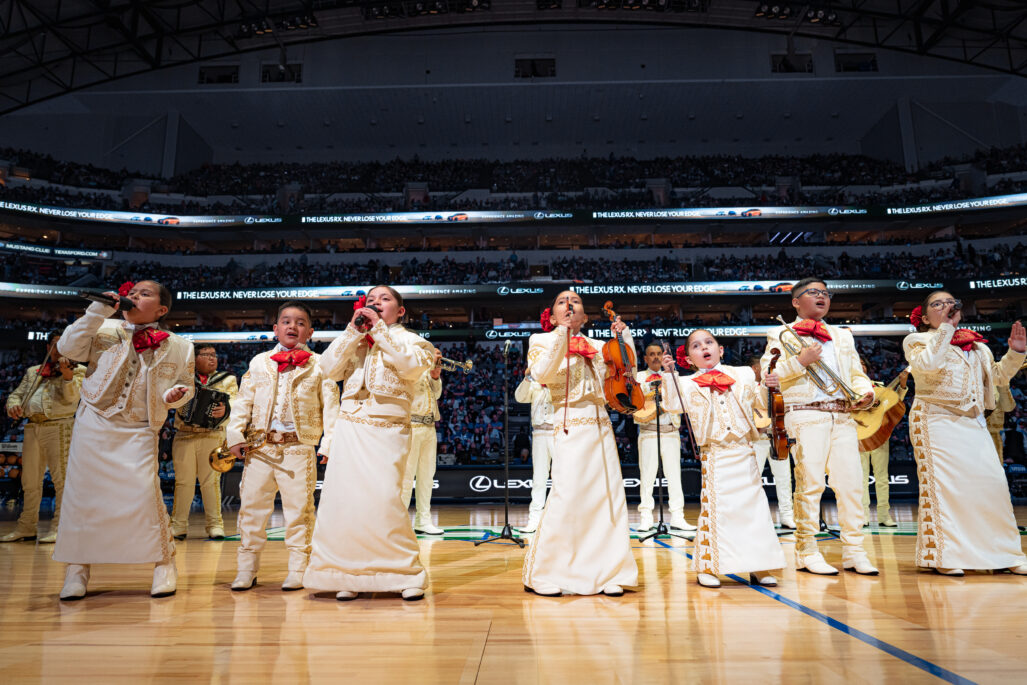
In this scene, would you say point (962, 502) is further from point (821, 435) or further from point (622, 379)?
point (622, 379)

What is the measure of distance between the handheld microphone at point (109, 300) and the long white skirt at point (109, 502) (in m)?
0.64

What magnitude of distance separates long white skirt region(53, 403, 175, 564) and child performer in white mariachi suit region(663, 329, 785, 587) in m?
3.22

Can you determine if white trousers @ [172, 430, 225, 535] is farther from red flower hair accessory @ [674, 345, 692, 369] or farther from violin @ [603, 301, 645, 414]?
red flower hair accessory @ [674, 345, 692, 369]

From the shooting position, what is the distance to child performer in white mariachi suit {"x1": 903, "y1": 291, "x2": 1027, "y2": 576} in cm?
404

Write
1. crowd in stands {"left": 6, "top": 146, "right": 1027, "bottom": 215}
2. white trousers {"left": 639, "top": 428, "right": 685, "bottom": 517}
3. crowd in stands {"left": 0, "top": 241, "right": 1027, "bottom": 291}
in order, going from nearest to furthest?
white trousers {"left": 639, "top": 428, "right": 685, "bottom": 517}, crowd in stands {"left": 0, "top": 241, "right": 1027, "bottom": 291}, crowd in stands {"left": 6, "top": 146, "right": 1027, "bottom": 215}

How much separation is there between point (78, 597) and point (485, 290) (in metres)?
20.1

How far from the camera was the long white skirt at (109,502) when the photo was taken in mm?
3523

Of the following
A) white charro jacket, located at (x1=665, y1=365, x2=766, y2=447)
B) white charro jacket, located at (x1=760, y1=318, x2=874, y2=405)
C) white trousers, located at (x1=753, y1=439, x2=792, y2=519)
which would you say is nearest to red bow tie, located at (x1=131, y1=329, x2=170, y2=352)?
→ white charro jacket, located at (x1=665, y1=365, x2=766, y2=447)

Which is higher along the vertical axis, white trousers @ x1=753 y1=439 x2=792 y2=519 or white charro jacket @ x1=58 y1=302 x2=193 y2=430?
white charro jacket @ x1=58 y1=302 x2=193 y2=430

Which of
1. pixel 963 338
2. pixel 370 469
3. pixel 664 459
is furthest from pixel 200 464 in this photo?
pixel 963 338

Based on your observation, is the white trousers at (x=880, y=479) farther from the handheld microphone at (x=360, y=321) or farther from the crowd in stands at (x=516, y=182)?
the crowd in stands at (x=516, y=182)

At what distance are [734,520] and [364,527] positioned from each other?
7.23 feet

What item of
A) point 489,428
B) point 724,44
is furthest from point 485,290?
point 724,44

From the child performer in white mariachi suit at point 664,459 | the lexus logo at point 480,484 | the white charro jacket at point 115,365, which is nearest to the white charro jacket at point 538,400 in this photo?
the child performer in white mariachi suit at point 664,459
